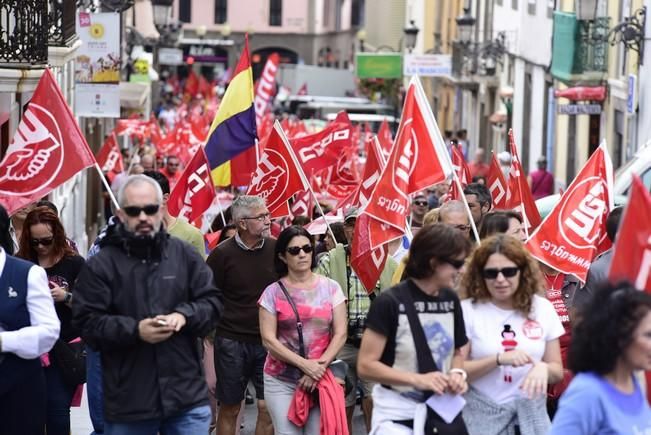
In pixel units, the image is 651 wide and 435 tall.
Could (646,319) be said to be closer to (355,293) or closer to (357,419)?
(355,293)

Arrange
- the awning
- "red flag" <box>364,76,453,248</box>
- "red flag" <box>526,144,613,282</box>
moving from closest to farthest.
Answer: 1. "red flag" <box>526,144,613,282</box>
2. "red flag" <box>364,76,453,248</box>
3. the awning

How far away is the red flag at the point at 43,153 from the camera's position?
10031 millimetres

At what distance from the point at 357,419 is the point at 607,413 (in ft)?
22.1

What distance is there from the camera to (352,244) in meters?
9.90

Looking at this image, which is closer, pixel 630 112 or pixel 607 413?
pixel 607 413

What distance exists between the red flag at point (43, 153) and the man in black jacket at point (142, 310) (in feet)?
9.37

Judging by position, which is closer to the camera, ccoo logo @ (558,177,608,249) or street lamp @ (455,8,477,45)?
ccoo logo @ (558,177,608,249)

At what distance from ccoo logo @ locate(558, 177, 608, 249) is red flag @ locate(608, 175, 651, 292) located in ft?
10.2

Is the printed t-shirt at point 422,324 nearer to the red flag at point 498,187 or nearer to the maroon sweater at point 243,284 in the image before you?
the maroon sweater at point 243,284

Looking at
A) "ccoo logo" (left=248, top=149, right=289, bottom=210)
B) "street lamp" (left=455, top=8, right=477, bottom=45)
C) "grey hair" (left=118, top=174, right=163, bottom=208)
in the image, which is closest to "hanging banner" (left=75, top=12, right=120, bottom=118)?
"ccoo logo" (left=248, top=149, right=289, bottom=210)

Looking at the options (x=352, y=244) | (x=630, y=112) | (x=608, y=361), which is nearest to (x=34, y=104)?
(x=352, y=244)

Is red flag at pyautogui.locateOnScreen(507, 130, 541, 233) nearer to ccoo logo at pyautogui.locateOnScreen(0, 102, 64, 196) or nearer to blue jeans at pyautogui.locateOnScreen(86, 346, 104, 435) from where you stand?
ccoo logo at pyautogui.locateOnScreen(0, 102, 64, 196)

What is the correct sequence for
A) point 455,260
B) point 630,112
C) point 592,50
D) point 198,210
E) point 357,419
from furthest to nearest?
point 592,50
point 630,112
point 198,210
point 357,419
point 455,260

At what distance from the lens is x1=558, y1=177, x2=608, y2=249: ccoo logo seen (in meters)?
9.55
